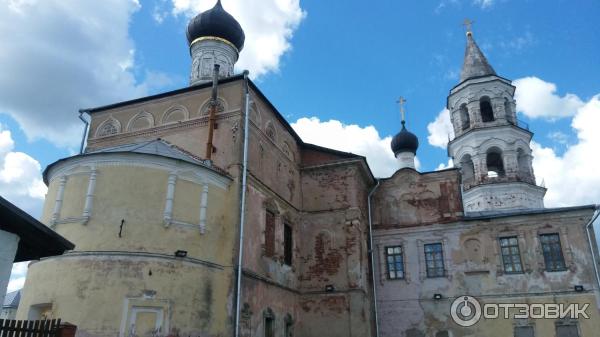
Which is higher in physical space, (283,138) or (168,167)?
(283,138)

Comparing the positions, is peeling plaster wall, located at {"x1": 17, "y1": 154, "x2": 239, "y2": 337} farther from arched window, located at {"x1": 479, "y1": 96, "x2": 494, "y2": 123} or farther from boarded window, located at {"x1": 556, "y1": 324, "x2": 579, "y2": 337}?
arched window, located at {"x1": 479, "y1": 96, "x2": 494, "y2": 123}

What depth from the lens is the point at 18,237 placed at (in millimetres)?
6160

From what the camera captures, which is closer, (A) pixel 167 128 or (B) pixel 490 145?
(A) pixel 167 128

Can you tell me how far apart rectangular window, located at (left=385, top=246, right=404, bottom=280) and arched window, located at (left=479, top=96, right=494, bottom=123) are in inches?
433

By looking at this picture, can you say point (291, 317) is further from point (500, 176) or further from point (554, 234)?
point (500, 176)

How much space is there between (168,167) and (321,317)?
7.25 meters

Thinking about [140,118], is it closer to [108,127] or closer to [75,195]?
[108,127]

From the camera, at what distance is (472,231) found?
57.5ft

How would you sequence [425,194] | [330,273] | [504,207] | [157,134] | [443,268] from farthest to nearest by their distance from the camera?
[504,207]
[425,194]
[443,268]
[330,273]
[157,134]

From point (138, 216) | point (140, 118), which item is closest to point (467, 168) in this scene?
point (140, 118)

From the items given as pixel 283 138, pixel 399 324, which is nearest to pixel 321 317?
pixel 399 324

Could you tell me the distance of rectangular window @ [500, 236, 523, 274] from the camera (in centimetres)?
1669

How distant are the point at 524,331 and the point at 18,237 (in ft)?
50.4

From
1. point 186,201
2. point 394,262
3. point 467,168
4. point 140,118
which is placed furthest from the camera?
point 467,168
